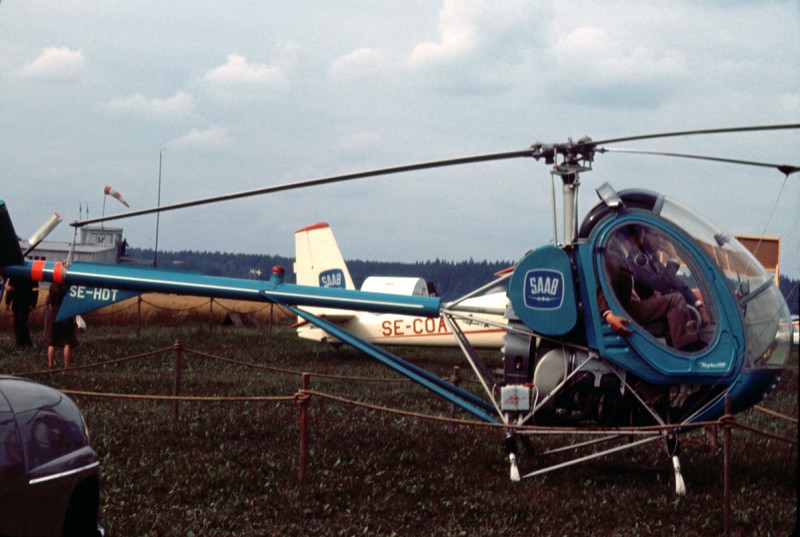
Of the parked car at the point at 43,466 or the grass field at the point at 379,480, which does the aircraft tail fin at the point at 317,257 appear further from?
the parked car at the point at 43,466

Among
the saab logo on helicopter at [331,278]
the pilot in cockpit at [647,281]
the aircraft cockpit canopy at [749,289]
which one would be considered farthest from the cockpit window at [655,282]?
the saab logo on helicopter at [331,278]

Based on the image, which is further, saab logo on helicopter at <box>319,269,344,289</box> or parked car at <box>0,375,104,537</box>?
saab logo on helicopter at <box>319,269,344,289</box>

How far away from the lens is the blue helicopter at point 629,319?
6414 millimetres

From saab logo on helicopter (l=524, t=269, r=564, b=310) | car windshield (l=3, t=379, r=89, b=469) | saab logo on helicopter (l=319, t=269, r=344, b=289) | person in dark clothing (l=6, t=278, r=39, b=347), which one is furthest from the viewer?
saab logo on helicopter (l=319, t=269, r=344, b=289)

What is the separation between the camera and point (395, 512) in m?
5.83

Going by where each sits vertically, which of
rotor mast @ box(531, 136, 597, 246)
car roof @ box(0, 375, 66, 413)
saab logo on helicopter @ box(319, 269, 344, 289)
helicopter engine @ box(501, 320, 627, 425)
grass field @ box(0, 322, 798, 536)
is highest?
rotor mast @ box(531, 136, 597, 246)

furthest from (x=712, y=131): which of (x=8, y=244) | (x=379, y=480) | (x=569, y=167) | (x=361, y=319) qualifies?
(x=361, y=319)

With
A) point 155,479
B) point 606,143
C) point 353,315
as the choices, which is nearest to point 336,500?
point 155,479

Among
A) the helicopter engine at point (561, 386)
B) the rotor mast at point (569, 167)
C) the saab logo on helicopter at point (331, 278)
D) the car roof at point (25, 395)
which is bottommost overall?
the helicopter engine at point (561, 386)

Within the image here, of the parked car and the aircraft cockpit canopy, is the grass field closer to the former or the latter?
the aircraft cockpit canopy

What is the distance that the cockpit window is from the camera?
21.3 feet

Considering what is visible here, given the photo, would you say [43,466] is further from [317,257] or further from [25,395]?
[317,257]

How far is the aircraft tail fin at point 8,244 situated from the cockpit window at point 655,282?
4.76 metres

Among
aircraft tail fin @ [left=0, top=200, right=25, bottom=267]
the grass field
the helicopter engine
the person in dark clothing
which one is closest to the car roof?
the grass field
